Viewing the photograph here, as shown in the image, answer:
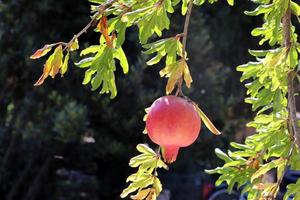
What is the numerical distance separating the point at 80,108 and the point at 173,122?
2.50m

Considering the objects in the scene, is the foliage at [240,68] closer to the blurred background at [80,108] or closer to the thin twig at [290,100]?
the thin twig at [290,100]

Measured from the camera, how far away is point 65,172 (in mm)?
3830

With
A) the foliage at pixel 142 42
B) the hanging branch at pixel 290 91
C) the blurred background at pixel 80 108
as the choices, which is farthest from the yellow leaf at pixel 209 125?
the blurred background at pixel 80 108

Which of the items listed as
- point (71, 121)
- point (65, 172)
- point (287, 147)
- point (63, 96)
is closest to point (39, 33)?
point (63, 96)

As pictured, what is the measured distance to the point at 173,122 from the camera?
715mm

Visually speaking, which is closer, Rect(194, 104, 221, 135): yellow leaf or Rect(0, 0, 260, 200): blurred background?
Rect(194, 104, 221, 135): yellow leaf

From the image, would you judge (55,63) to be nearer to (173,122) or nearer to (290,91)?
(173,122)

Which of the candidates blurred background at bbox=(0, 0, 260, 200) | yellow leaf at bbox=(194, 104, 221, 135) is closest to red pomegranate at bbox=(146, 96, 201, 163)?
yellow leaf at bbox=(194, 104, 221, 135)

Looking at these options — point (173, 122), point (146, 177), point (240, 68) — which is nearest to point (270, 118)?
point (240, 68)

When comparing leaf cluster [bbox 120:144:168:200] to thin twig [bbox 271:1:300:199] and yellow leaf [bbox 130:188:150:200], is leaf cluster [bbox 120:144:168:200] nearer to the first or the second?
yellow leaf [bbox 130:188:150:200]

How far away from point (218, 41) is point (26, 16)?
123 centimetres

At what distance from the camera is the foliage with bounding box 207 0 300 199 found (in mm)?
956

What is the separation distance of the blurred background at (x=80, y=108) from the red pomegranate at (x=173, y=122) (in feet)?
7.95

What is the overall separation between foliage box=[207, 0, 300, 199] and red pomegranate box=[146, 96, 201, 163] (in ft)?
0.74
